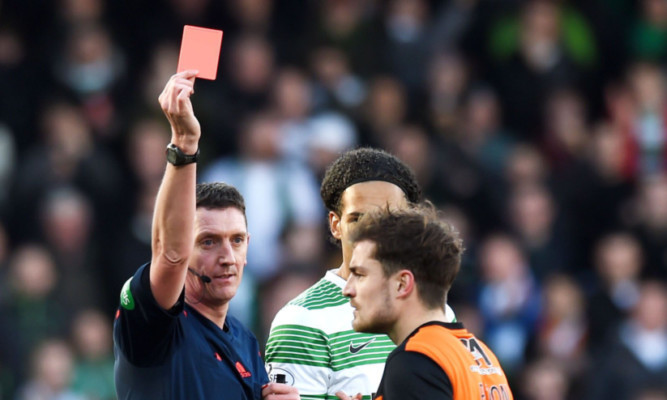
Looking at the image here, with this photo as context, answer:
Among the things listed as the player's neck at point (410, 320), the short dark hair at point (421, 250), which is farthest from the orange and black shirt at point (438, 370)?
the short dark hair at point (421, 250)

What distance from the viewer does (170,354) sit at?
3.73m

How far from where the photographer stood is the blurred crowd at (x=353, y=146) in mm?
8891

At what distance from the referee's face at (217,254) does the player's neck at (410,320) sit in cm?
76

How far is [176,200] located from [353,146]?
611 centimetres

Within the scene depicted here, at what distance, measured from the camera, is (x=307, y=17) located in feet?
36.3

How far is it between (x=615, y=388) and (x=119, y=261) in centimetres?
406

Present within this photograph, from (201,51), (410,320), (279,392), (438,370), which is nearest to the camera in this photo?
(438,370)

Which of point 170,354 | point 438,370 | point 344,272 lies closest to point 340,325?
point 344,272

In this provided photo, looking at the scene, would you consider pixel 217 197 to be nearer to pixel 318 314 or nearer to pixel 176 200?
pixel 318 314

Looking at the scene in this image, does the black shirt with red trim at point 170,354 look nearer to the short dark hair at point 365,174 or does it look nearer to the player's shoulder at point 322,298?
the player's shoulder at point 322,298

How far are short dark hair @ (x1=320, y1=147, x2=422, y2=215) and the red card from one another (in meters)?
0.93

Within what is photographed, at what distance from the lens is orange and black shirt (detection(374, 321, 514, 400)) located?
3.32 meters

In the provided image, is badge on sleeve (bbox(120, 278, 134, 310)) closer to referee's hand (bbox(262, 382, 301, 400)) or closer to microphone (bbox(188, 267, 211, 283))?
microphone (bbox(188, 267, 211, 283))

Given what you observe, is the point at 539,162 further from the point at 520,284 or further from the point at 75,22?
the point at 75,22
